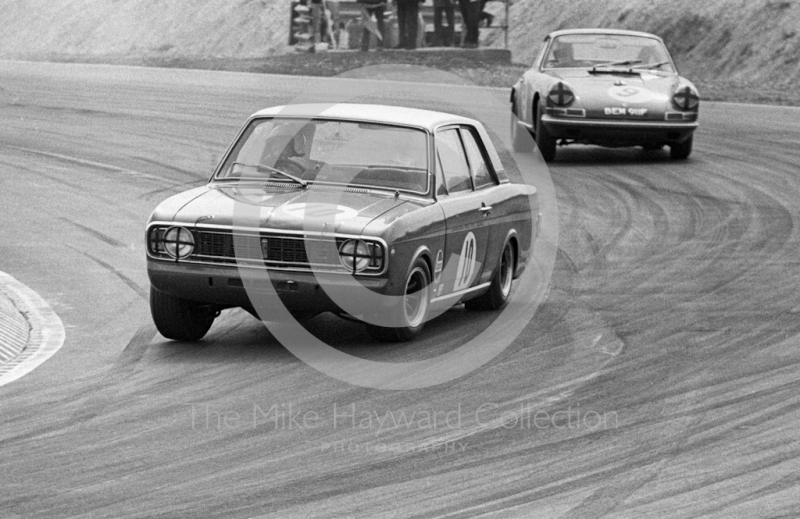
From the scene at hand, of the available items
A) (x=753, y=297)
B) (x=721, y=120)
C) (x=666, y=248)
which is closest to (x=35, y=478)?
(x=753, y=297)

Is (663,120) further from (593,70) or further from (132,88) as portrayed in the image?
(132,88)

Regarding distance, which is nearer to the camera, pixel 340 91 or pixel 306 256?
pixel 306 256

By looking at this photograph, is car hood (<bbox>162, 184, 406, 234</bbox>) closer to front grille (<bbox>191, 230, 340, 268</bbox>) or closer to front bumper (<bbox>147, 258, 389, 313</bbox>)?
front grille (<bbox>191, 230, 340, 268</bbox>)

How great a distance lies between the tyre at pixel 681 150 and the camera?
640 inches

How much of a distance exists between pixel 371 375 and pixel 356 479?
1.77 m

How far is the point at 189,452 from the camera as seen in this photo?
5668mm

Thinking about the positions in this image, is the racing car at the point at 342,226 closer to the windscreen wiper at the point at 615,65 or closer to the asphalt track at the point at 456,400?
the asphalt track at the point at 456,400

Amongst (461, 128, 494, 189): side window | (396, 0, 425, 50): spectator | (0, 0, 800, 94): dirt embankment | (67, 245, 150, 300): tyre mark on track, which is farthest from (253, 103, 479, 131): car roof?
(396, 0, 425, 50): spectator

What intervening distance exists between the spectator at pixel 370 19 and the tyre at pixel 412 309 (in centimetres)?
2511

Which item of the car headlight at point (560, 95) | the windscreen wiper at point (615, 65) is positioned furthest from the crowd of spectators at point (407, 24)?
the car headlight at point (560, 95)

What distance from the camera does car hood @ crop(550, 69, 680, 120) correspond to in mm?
15414

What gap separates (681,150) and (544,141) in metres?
1.64

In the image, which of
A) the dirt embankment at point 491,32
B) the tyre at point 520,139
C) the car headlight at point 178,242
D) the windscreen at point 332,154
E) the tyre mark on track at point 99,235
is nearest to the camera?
the car headlight at point 178,242

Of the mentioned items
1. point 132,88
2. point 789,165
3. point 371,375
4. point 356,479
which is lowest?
point 132,88
